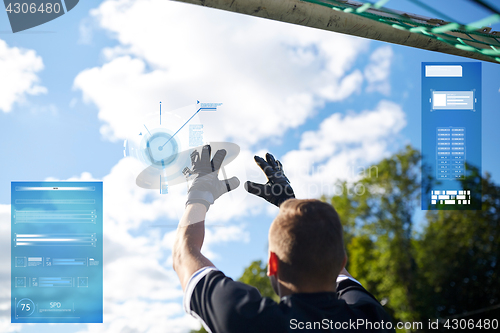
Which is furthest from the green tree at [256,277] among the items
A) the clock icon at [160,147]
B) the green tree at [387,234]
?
the clock icon at [160,147]

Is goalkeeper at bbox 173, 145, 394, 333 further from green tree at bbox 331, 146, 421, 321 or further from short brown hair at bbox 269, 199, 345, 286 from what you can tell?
green tree at bbox 331, 146, 421, 321

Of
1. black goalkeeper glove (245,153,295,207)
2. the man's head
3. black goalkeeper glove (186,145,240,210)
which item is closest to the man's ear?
the man's head

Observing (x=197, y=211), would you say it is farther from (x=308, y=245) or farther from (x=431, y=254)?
(x=431, y=254)

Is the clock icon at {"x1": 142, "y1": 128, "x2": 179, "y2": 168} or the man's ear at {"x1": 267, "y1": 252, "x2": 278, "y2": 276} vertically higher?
the clock icon at {"x1": 142, "y1": 128, "x2": 179, "y2": 168}

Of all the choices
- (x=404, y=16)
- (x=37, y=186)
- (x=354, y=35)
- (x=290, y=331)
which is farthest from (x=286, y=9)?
(x=37, y=186)

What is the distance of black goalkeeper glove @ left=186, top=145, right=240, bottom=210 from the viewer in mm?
2455

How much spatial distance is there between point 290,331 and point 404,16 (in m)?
3.07

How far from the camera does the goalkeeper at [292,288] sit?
155cm

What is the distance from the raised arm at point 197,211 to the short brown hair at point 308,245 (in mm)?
391

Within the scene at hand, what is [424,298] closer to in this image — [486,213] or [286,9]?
[486,213]

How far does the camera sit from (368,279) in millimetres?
23703

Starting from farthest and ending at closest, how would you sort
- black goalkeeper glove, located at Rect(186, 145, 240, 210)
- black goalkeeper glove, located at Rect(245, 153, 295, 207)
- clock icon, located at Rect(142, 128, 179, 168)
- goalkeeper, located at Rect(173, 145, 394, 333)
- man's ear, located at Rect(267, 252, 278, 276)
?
1. clock icon, located at Rect(142, 128, 179, 168)
2. black goalkeeper glove, located at Rect(245, 153, 295, 207)
3. black goalkeeper glove, located at Rect(186, 145, 240, 210)
4. man's ear, located at Rect(267, 252, 278, 276)
5. goalkeeper, located at Rect(173, 145, 394, 333)

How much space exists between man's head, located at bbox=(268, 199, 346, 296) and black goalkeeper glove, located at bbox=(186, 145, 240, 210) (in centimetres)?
85

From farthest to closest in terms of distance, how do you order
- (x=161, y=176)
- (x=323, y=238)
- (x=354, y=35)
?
1. (x=161, y=176)
2. (x=354, y=35)
3. (x=323, y=238)
